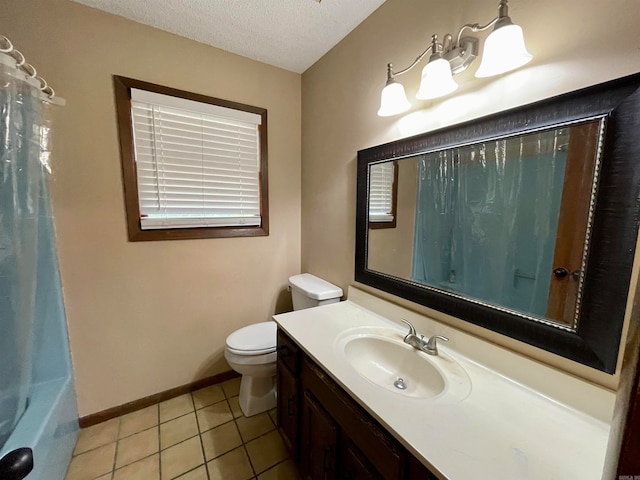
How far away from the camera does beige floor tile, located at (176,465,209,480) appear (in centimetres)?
129

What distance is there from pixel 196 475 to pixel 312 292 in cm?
109

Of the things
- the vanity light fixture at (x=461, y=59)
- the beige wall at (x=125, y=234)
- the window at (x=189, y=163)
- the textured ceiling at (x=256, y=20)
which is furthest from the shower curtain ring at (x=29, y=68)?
the vanity light fixture at (x=461, y=59)

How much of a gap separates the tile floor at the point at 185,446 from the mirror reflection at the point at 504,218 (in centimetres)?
124

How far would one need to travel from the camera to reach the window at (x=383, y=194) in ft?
4.38

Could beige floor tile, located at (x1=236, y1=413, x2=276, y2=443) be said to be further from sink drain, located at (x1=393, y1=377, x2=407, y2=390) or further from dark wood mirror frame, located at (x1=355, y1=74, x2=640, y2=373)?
dark wood mirror frame, located at (x1=355, y1=74, x2=640, y2=373)

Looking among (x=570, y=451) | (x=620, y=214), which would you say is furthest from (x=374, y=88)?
(x=570, y=451)

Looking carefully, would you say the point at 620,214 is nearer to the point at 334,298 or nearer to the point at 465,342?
the point at 465,342

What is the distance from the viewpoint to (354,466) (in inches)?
33.5

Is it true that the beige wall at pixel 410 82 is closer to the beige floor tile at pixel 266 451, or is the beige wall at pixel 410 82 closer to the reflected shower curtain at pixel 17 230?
the beige floor tile at pixel 266 451

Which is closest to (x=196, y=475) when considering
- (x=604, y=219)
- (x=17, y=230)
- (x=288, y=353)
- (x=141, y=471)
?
(x=141, y=471)

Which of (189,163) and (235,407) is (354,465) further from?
(189,163)

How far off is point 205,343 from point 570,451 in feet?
6.36

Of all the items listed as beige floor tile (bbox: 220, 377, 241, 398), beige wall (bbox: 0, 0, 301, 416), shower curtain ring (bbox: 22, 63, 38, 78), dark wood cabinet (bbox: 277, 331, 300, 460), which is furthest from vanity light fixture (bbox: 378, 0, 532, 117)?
beige floor tile (bbox: 220, 377, 241, 398)

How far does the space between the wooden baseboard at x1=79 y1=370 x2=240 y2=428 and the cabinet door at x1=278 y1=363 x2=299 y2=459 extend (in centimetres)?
78
